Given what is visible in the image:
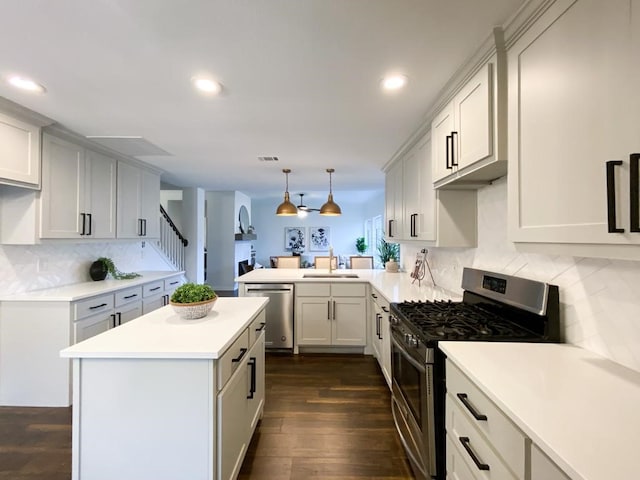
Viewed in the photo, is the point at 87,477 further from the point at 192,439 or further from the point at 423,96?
the point at 423,96

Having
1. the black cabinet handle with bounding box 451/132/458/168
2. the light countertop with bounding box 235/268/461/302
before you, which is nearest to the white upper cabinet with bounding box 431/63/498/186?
the black cabinet handle with bounding box 451/132/458/168

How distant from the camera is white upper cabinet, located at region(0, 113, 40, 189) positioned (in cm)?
223

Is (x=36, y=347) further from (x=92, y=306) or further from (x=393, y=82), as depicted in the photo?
(x=393, y=82)

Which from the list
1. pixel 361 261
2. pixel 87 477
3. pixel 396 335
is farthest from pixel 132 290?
pixel 361 261

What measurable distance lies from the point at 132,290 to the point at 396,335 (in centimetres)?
281

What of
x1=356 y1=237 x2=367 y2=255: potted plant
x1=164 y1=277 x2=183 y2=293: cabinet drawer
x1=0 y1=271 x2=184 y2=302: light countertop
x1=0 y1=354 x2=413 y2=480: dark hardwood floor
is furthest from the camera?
x1=356 y1=237 x2=367 y2=255: potted plant

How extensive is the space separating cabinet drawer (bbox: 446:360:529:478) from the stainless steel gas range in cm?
13

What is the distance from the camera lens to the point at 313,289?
3533mm

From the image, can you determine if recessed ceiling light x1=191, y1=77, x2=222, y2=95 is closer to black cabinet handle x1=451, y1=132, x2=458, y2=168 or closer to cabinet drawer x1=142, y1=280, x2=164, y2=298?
black cabinet handle x1=451, y1=132, x2=458, y2=168

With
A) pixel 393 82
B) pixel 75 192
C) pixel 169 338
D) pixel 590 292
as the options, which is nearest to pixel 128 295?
pixel 75 192

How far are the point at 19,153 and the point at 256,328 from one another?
2306 millimetres

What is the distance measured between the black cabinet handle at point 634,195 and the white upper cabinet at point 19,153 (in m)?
3.42

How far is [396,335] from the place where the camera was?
196cm

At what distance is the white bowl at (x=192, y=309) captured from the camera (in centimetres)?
165
